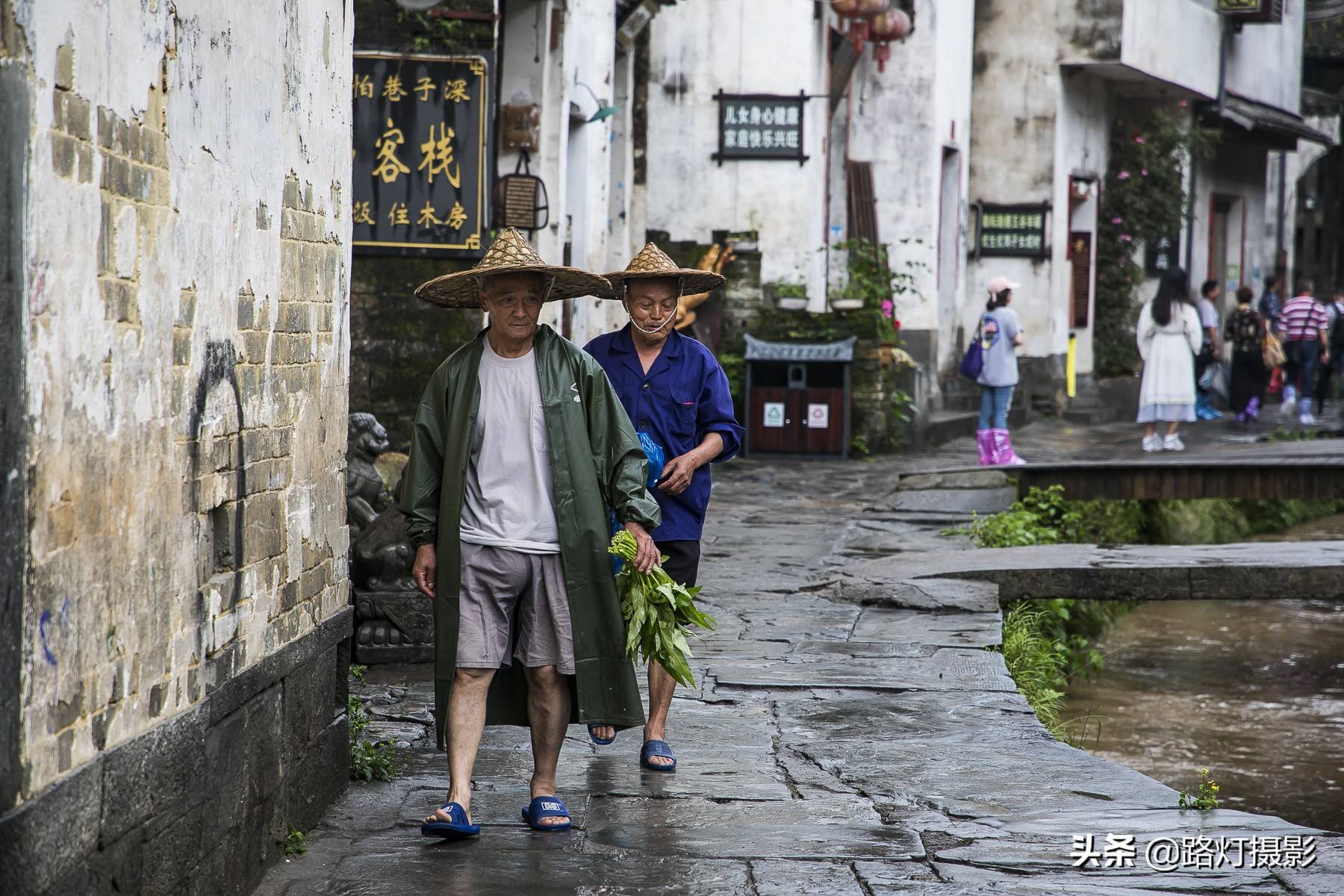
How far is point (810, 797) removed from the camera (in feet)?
16.7

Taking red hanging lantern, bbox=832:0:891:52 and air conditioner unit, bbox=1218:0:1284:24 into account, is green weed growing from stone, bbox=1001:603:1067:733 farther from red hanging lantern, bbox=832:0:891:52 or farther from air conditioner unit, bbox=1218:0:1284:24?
air conditioner unit, bbox=1218:0:1284:24

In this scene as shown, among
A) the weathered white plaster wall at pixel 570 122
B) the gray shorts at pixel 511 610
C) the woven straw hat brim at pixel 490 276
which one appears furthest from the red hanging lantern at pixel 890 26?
the gray shorts at pixel 511 610

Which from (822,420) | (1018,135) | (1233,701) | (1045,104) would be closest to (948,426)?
(822,420)

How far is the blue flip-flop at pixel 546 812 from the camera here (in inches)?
184

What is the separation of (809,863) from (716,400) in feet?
5.58

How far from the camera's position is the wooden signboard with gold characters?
32.8 ft

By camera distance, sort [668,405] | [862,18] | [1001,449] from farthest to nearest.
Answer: [862,18] → [1001,449] → [668,405]

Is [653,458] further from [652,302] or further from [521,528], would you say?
[521,528]

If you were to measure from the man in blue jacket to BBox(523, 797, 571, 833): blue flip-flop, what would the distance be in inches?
27.6

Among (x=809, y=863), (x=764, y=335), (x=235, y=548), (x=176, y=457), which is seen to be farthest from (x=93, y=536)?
(x=764, y=335)

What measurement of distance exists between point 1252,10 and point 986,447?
12.0m

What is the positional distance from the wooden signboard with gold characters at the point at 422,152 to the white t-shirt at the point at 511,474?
18.2 feet

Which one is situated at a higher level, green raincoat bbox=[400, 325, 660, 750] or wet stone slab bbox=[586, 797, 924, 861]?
green raincoat bbox=[400, 325, 660, 750]

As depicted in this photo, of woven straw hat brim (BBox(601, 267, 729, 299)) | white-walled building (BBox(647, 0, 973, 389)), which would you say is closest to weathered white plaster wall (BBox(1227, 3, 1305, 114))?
white-walled building (BBox(647, 0, 973, 389))
